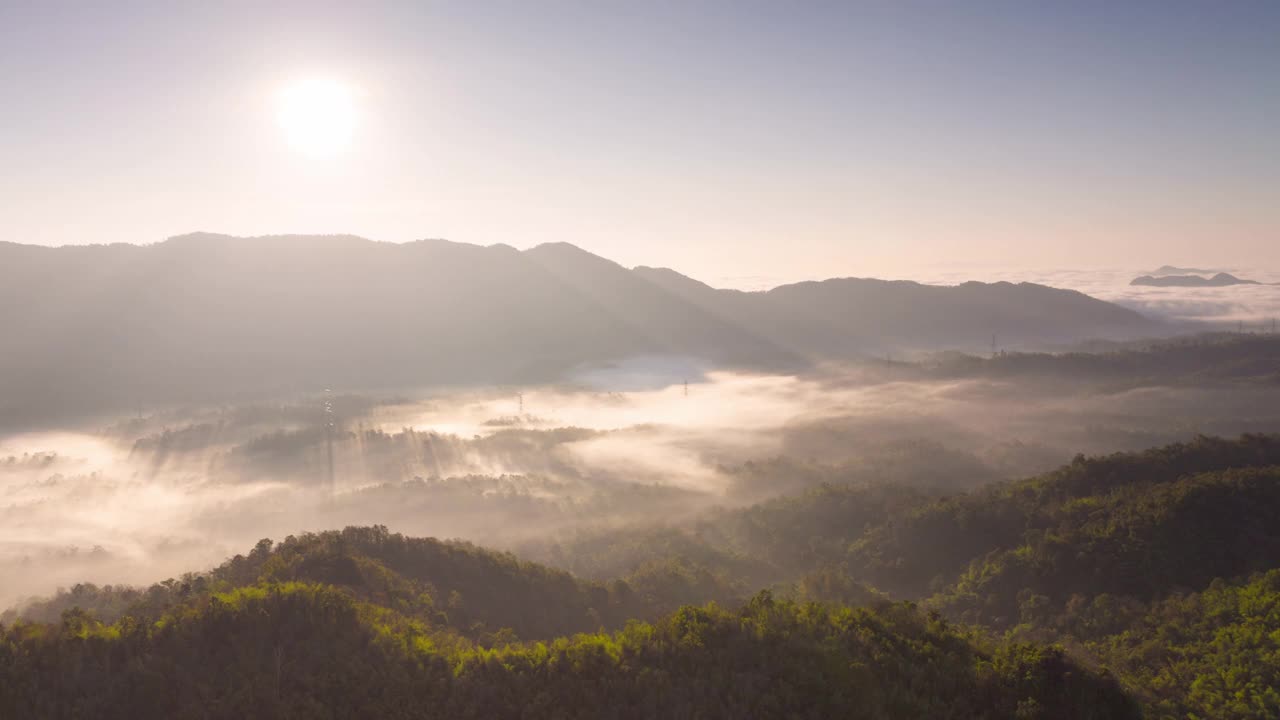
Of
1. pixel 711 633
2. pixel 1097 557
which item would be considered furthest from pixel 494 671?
pixel 1097 557

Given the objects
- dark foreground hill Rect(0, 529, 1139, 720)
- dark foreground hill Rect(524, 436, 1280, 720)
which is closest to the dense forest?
dark foreground hill Rect(0, 529, 1139, 720)

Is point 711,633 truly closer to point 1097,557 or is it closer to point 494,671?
point 494,671

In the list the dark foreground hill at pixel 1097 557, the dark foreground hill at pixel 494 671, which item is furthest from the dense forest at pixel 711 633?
the dark foreground hill at pixel 1097 557

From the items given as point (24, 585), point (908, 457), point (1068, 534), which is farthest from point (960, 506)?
point (24, 585)

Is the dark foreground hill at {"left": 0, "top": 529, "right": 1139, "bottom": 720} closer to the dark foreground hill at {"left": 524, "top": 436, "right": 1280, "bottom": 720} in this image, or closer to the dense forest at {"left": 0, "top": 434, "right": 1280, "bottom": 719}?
the dense forest at {"left": 0, "top": 434, "right": 1280, "bottom": 719}

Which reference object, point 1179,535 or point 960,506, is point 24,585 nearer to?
point 960,506
